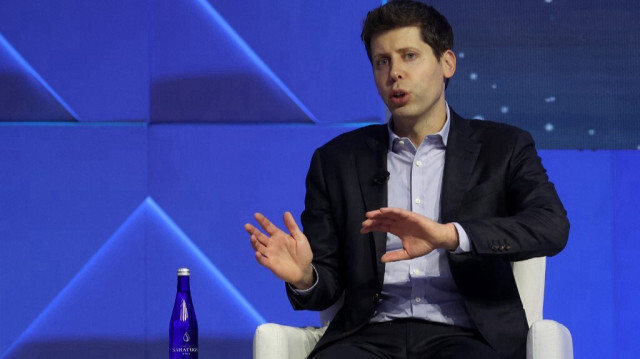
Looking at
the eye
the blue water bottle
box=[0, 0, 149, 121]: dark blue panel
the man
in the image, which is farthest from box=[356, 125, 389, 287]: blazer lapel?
box=[0, 0, 149, 121]: dark blue panel

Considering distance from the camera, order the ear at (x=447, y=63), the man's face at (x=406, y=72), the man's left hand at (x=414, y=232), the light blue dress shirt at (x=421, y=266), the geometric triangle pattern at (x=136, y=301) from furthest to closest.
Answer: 1. the geometric triangle pattern at (x=136, y=301)
2. the ear at (x=447, y=63)
3. the man's face at (x=406, y=72)
4. the light blue dress shirt at (x=421, y=266)
5. the man's left hand at (x=414, y=232)

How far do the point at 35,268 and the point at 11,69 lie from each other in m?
0.82

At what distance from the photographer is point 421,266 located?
98.1 inches

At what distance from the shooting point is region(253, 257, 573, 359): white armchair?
2.29 m

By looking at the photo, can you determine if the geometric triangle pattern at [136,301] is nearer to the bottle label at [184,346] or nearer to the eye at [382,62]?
the bottle label at [184,346]

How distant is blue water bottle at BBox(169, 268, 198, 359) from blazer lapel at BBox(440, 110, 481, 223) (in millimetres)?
784

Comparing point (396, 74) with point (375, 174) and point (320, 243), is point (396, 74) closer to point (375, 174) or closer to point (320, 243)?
point (375, 174)

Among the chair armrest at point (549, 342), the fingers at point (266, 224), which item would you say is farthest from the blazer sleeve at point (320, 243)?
the chair armrest at point (549, 342)

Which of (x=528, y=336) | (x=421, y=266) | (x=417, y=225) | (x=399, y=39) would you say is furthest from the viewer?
(x=399, y=39)

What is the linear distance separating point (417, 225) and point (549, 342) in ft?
1.51

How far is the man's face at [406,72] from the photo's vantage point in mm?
2580

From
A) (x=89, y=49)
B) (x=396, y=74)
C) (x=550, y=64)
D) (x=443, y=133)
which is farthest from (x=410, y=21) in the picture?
(x=89, y=49)

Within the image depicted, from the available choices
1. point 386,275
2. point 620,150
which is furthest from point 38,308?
point 620,150

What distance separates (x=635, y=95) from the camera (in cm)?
368
